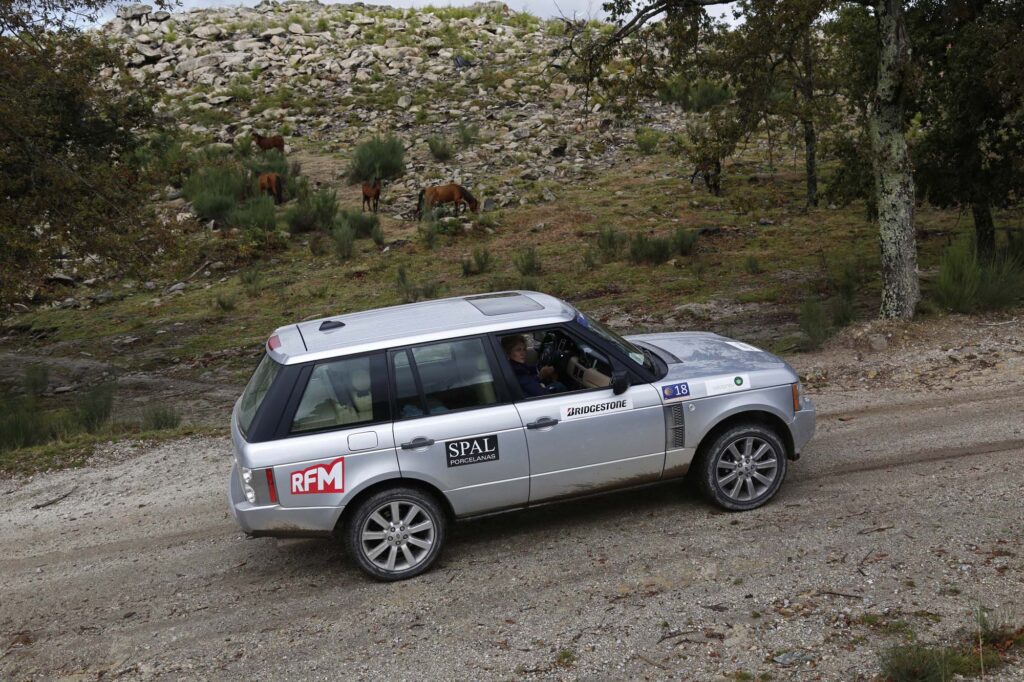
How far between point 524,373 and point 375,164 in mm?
21546

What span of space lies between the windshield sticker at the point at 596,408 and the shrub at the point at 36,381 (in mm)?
10694

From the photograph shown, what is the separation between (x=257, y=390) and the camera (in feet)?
20.3

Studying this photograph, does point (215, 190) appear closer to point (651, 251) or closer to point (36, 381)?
point (36, 381)

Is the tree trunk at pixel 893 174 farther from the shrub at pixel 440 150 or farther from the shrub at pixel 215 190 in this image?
the shrub at pixel 440 150

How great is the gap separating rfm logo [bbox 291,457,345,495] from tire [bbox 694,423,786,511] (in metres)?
2.58

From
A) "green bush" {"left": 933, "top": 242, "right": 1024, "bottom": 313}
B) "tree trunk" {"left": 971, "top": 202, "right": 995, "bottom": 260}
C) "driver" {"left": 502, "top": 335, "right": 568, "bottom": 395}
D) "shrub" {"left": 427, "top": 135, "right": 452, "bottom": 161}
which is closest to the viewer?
"driver" {"left": 502, "top": 335, "right": 568, "bottom": 395}

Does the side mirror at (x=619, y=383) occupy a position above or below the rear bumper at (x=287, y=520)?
above

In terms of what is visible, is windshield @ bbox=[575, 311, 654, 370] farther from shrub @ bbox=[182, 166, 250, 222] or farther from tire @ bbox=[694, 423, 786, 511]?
shrub @ bbox=[182, 166, 250, 222]

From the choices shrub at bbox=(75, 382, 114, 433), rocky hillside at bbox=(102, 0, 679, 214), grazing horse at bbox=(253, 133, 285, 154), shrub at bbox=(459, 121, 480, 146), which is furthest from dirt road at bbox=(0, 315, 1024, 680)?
grazing horse at bbox=(253, 133, 285, 154)

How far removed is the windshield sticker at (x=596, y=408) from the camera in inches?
243

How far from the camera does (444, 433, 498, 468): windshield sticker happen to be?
5.98 meters

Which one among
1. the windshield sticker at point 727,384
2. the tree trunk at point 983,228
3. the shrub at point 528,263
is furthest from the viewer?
the shrub at point 528,263

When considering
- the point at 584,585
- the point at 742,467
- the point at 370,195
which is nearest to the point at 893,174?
the point at 742,467

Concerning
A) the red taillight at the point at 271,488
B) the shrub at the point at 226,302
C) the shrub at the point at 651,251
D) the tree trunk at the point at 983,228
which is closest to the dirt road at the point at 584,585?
the red taillight at the point at 271,488
